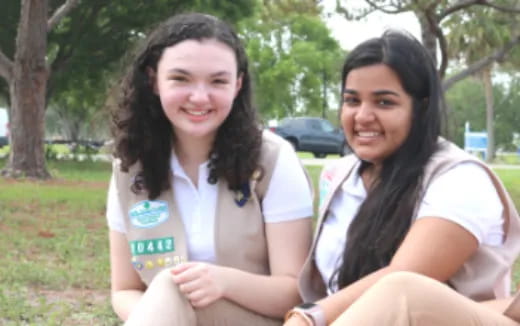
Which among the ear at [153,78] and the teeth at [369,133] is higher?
the ear at [153,78]

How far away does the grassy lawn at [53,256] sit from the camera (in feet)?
14.8

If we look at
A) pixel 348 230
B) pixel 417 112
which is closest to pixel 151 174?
pixel 348 230

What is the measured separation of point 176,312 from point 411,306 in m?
0.69

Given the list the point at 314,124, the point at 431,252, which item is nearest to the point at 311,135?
the point at 314,124

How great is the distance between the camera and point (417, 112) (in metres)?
2.25

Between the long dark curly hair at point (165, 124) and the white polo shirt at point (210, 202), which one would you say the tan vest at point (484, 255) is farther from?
the long dark curly hair at point (165, 124)

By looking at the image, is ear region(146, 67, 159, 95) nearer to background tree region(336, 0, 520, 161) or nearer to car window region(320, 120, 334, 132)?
background tree region(336, 0, 520, 161)

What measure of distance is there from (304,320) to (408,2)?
817 cm

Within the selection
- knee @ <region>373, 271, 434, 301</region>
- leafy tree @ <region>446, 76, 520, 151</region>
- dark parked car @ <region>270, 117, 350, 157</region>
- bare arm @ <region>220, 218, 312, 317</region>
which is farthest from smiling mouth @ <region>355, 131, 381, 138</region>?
leafy tree @ <region>446, 76, 520, 151</region>

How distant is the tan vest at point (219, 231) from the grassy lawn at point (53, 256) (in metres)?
1.96

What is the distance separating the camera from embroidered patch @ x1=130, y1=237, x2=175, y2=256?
2.45 m

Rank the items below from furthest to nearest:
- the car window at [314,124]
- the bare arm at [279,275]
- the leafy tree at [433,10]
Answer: the car window at [314,124] → the leafy tree at [433,10] → the bare arm at [279,275]

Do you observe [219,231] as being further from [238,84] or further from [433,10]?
[433,10]

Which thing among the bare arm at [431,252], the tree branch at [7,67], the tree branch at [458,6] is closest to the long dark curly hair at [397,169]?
the bare arm at [431,252]
